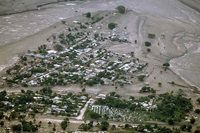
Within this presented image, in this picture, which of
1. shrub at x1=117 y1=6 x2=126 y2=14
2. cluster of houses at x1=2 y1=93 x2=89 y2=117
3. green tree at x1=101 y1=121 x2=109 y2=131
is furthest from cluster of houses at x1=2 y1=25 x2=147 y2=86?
shrub at x1=117 y1=6 x2=126 y2=14

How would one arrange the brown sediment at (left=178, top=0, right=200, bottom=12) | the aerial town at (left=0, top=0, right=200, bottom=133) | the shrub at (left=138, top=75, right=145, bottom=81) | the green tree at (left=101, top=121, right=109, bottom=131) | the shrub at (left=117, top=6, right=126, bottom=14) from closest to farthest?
the green tree at (left=101, top=121, right=109, bottom=131) < the aerial town at (left=0, top=0, right=200, bottom=133) < the shrub at (left=138, top=75, right=145, bottom=81) < the shrub at (left=117, top=6, right=126, bottom=14) < the brown sediment at (left=178, top=0, right=200, bottom=12)

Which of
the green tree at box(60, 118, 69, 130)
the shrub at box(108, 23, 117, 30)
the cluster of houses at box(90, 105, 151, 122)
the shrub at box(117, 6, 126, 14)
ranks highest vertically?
the shrub at box(117, 6, 126, 14)

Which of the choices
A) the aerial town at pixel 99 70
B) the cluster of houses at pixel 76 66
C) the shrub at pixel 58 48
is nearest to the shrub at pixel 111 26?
the aerial town at pixel 99 70

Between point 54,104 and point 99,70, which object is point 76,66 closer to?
point 99,70

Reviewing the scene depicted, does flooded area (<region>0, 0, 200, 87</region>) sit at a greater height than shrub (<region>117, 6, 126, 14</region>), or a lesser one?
lesser

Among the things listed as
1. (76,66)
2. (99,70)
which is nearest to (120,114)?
(99,70)

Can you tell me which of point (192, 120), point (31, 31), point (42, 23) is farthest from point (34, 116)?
point (42, 23)

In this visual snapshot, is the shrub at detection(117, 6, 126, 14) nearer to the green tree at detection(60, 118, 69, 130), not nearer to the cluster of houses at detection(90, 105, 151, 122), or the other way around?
the cluster of houses at detection(90, 105, 151, 122)

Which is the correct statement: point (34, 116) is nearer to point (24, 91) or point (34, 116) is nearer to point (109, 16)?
point (24, 91)

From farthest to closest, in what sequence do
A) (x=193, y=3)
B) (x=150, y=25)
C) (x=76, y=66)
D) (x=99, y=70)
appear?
(x=193, y=3), (x=150, y=25), (x=76, y=66), (x=99, y=70)

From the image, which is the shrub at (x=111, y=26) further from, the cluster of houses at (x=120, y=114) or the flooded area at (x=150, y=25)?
the cluster of houses at (x=120, y=114)

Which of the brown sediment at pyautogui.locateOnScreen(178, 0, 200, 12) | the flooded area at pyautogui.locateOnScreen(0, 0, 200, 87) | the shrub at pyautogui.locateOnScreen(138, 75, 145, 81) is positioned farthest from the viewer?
the brown sediment at pyautogui.locateOnScreen(178, 0, 200, 12)
